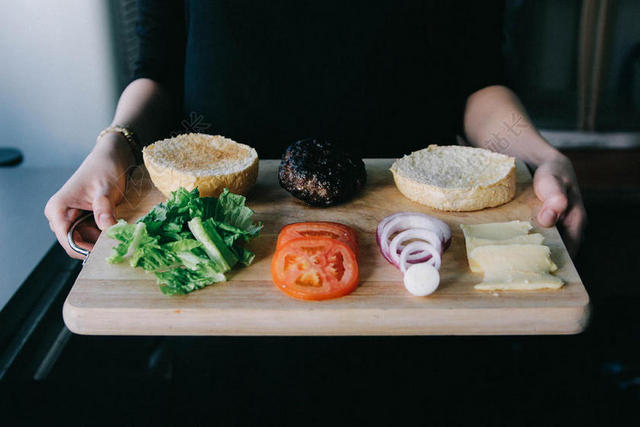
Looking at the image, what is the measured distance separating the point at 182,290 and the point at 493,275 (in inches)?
36.2

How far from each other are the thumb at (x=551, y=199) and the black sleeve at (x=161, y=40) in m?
1.76

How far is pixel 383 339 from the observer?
2.21 m

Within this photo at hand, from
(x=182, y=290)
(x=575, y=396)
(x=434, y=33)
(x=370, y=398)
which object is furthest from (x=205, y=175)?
(x=575, y=396)

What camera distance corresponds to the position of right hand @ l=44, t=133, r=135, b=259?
189 cm

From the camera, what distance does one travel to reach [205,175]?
76.7 inches

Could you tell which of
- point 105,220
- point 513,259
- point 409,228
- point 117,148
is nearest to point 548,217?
point 513,259

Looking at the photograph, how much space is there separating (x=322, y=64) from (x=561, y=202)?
1183 millimetres

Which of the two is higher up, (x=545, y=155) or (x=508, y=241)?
(x=545, y=155)

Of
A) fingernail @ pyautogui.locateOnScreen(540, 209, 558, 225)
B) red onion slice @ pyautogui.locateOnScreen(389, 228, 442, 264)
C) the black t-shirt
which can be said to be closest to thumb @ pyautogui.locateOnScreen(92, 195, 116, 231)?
the black t-shirt

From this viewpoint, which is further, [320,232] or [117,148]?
[117,148]

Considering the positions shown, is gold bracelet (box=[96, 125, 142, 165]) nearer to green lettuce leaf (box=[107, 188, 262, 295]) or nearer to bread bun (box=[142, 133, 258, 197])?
bread bun (box=[142, 133, 258, 197])

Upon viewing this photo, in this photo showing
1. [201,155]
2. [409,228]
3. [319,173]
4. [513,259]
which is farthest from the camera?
[201,155]

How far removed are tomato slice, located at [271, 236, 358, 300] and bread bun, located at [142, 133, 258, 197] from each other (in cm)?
45

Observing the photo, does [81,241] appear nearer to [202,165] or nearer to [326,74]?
[202,165]
